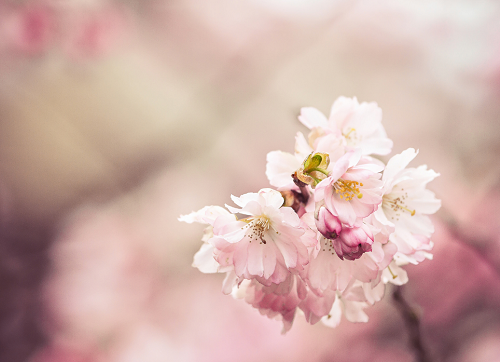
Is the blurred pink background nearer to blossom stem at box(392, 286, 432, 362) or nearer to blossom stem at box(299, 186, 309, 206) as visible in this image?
blossom stem at box(392, 286, 432, 362)

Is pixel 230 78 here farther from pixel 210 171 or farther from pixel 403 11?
pixel 403 11

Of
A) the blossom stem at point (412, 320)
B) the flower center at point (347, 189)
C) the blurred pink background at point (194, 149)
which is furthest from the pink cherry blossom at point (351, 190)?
the blurred pink background at point (194, 149)

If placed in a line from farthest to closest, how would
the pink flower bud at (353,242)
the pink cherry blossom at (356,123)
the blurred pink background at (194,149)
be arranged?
1. the blurred pink background at (194,149)
2. the pink cherry blossom at (356,123)
3. the pink flower bud at (353,242)

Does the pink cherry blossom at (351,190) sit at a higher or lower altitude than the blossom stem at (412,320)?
higher

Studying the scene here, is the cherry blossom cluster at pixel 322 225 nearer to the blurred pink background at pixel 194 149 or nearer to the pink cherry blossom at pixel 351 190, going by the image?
the pink cherry blossom at pixel 351 190

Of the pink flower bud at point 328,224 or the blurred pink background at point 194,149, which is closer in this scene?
the pink flower bud at point 328,224

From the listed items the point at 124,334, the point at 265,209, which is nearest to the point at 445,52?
the point at 265,209

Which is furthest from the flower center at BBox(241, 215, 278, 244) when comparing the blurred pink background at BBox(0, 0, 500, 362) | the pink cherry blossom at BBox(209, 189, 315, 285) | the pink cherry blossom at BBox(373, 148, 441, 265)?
the blurred pink background at BBox(0, 0, 500, 362)
